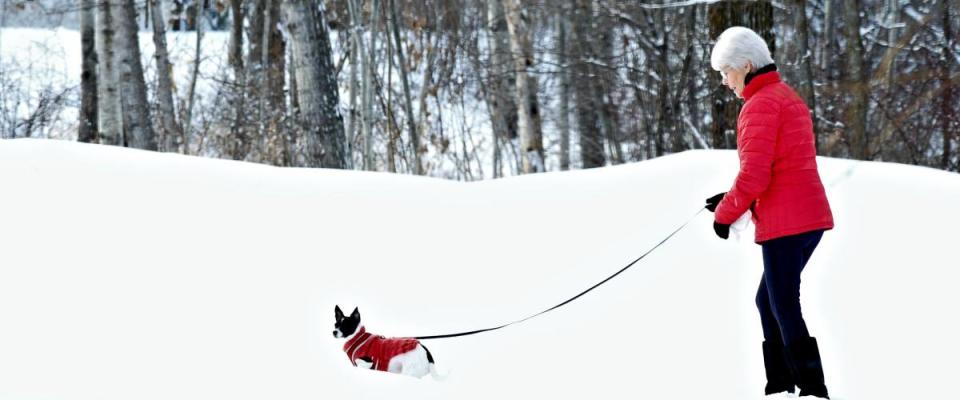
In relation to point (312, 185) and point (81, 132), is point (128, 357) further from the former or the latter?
point (81, 132)

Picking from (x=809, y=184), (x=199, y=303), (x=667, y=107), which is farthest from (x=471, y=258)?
(x=667, y=107)

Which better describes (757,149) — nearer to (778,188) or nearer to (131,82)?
(778,188)

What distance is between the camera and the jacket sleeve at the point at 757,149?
411cm

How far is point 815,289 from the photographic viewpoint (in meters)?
5.90

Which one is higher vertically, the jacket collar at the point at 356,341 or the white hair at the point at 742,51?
the white hair at the point at 742,51

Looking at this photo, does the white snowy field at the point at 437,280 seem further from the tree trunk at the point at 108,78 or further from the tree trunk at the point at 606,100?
the tree trunk at the point at 606,100

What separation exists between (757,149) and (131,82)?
8.69 meters

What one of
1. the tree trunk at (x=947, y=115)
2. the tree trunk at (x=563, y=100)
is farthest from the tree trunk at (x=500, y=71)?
the tree trunk at (x=947, y=115)

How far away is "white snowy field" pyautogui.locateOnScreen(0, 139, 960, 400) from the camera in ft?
16.0

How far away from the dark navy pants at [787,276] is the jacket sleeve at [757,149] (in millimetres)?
222

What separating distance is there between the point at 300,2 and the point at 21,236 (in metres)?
4.52

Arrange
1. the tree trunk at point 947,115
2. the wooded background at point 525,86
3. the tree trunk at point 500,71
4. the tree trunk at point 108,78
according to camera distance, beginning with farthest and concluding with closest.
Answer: the tree trunk at point 500,71 < the tree trunk at point 947,115 < the tree trunk at point 108,78 < the wooded background at point 525,86

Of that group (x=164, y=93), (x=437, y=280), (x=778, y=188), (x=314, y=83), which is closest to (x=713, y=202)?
(x=778, y=188)

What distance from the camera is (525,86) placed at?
14250 millimetres
